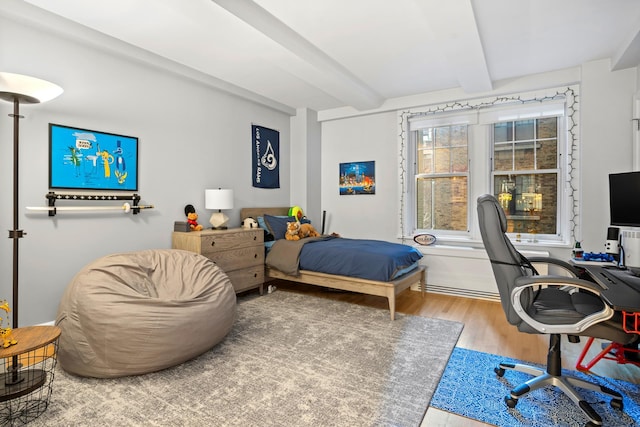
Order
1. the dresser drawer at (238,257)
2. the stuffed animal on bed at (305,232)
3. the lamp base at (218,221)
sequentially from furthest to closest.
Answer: the stuffed animal on bed at (305,232) → the lamp base at (218,221) → the dresser drawer at (238,257)

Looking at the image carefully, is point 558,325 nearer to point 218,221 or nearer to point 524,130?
point 524,130

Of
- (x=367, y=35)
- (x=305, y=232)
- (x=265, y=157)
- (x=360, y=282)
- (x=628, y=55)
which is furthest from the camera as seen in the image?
(x=265, y=157)

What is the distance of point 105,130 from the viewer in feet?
10.4

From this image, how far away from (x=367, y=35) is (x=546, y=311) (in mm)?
2521

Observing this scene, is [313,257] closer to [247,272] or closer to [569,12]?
[247,272]

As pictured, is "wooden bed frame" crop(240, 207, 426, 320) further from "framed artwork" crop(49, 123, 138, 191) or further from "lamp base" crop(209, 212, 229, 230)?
"framed artwork" crop(49, 123, 138, 191)

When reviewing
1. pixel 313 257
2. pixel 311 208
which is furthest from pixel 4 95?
pixel 311 208

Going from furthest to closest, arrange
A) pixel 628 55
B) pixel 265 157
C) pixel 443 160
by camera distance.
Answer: pixel 265 157 < pixel 443 160 < pixel 628 55

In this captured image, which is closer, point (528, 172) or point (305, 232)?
point (528, 172)

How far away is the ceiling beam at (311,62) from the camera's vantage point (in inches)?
101

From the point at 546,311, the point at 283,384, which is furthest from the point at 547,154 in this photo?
the point at 283,384

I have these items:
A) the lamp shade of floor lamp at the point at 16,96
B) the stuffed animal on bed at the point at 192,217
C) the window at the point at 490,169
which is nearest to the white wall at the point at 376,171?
the window at the point at 490,169

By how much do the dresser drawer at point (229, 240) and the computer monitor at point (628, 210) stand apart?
11.4ft

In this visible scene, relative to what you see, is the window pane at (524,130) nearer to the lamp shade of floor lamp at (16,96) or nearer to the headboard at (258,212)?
the headboard at (258,212)
